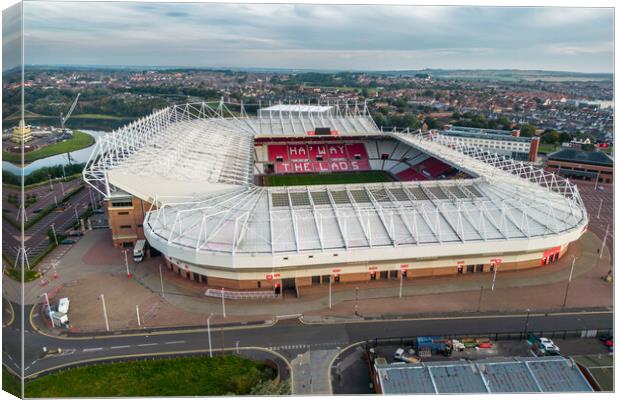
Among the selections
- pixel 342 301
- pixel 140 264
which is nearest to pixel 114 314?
pixel 140 264

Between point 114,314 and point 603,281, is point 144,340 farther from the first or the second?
point 603,281

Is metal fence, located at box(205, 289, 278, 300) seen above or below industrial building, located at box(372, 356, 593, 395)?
below

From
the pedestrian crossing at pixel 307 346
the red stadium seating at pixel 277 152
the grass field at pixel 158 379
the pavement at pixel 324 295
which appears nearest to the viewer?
the grass field at pixel 158 379

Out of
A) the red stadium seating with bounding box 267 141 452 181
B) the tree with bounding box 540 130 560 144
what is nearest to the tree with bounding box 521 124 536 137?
the tree with bounding box 540 130 560 144

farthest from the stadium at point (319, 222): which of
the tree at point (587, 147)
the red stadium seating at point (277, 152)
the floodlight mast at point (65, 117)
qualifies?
the tree at point (587, 147)

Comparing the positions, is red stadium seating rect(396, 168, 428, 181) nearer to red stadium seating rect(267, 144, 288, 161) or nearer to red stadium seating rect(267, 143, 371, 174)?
red stadium seating rect(267, 143, 371, 174)

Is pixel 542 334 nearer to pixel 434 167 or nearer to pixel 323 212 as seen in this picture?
pixel 323 212

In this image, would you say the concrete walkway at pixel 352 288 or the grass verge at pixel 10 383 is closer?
the grass verge at pixel 10 383

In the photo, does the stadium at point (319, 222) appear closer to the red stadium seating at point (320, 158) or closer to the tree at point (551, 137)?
the red stadium seating at point (320, 158)
